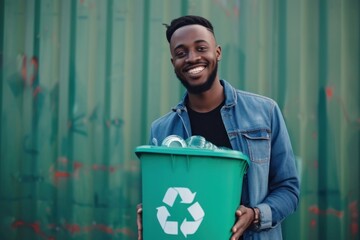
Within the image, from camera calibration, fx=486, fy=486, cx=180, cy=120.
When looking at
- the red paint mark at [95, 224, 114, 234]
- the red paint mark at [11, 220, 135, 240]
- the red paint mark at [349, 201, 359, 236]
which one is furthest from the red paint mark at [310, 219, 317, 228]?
the red paint mark at [95, 224, 114, 234]

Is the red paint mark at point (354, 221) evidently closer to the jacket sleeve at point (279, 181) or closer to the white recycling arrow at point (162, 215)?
the jacket sleeve at point (279, 181)

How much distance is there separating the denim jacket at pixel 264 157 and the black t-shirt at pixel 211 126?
3 centimetres

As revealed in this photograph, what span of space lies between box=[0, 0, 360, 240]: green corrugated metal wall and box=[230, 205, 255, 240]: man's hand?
4.68 ft

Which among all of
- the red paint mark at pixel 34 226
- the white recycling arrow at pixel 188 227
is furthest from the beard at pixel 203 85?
the red paint mark at pixel 34 226

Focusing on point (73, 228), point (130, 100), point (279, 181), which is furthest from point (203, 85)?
point (73, 228)

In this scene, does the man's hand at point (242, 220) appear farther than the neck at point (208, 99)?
No

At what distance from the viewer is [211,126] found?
7.23 ft

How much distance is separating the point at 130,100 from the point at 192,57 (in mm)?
1358

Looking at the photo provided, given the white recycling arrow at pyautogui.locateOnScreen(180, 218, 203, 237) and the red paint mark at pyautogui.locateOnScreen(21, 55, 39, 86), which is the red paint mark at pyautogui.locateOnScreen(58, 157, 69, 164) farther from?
the white recycling arrow at pyautogui.locateOnScreen(180, 218, 203, 237)

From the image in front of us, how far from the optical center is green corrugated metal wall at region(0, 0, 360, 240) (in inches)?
130

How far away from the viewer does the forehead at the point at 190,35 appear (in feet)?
7.01

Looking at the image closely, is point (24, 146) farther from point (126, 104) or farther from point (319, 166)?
point (319, 166)

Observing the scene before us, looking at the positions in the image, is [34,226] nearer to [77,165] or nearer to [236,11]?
[77,165]

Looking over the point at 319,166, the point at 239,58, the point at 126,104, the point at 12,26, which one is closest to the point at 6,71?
the point at 12,26
